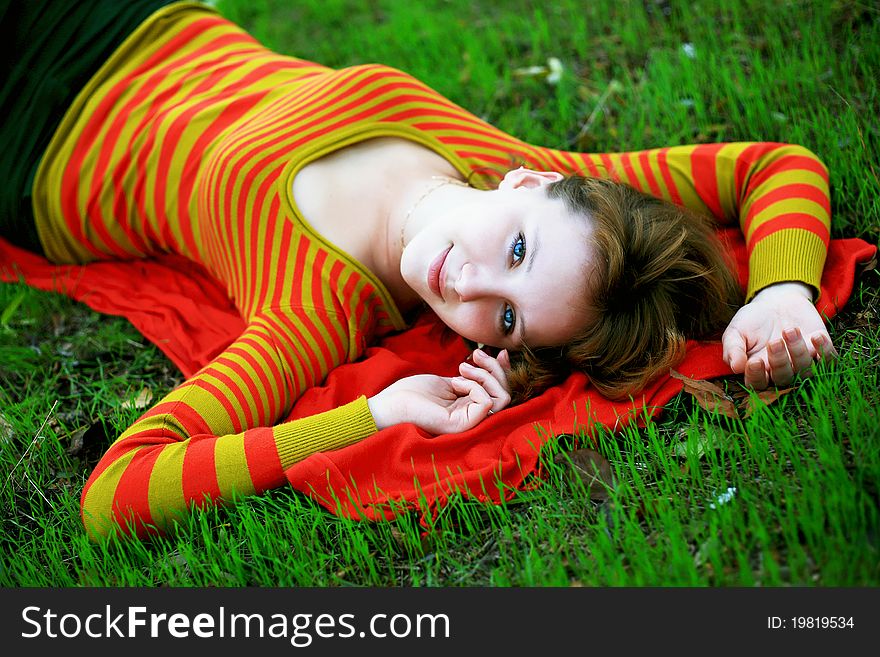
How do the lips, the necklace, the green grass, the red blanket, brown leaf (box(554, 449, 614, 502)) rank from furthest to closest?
the necklace
the lips
the red blanket
brown leaf (box(554, 449, 614, 502))
the green grass

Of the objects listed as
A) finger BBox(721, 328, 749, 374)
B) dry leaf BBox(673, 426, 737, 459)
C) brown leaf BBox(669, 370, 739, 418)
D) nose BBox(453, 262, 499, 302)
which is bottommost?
dry leaf BBox(673, 426, 737, 459)

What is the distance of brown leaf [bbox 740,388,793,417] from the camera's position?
2.39m

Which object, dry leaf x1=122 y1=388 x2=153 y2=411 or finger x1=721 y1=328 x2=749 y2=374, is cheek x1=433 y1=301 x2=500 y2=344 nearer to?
finger x1=721 y1=328 x2=749 y2=374

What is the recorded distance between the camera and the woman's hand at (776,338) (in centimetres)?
246

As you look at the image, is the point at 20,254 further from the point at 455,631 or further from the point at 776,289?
the point at 776,289

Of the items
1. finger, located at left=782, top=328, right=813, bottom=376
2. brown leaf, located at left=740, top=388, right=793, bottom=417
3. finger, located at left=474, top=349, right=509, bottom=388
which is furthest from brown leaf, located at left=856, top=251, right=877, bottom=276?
finger, located at left=474, top=349, right=509, bottom=388

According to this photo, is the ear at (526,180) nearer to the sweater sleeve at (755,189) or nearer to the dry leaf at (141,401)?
the sweater sleeve at (755,189)

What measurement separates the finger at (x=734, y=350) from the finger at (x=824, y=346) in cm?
21

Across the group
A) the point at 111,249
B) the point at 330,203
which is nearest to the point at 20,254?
the point at 111,249

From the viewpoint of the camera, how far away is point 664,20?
445 centimetres

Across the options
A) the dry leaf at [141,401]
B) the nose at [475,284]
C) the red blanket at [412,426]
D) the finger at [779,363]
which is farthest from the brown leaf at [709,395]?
the dry leaf at [141,401]

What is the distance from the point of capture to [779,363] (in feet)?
8.00

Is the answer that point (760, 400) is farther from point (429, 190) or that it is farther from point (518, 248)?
point (429, 190)

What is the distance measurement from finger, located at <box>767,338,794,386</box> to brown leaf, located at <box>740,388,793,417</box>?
0.03 metres
